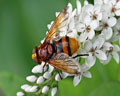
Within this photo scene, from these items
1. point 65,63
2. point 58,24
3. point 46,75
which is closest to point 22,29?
point 58,24

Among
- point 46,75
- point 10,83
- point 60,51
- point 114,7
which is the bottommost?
point 10,83

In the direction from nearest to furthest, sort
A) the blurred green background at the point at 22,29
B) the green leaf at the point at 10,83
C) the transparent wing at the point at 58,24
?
the transparent wing at the point at 58,24, the green leaf at the point at 10,83, the blurred green background at the point at 22,29

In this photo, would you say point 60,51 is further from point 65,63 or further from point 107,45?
point 107,45

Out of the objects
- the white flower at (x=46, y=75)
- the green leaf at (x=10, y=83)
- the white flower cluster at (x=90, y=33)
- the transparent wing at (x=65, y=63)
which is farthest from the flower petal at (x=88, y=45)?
the green leaf at (x=10, y=83)

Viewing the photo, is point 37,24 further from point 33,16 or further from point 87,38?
point 87,38

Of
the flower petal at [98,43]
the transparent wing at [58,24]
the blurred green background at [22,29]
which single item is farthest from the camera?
the blurred green background at [22,29]

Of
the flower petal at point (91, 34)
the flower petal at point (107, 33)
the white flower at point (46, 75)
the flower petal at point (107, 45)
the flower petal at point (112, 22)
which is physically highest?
the flower petal at point (112, 22)

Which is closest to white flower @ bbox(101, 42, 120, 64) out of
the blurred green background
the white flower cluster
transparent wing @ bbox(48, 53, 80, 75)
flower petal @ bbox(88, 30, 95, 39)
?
the white flower cluster

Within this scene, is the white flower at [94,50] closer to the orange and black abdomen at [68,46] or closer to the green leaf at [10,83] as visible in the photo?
the orange and black abdomen at [68,46]
